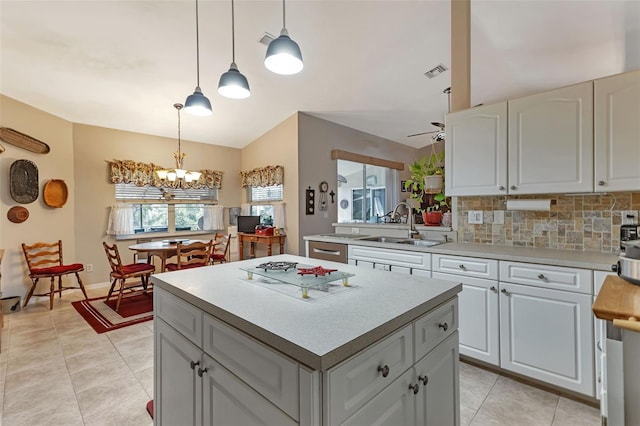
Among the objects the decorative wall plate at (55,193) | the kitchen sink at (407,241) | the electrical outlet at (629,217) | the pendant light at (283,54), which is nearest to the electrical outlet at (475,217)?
the kitchen sink at (407,241)

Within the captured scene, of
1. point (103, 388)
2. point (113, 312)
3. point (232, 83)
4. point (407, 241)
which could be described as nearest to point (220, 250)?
point (113, 312)

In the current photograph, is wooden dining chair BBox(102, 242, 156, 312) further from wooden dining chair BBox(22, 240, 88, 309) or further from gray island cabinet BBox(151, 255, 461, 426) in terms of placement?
gray island cabinet BBox(151, 255, 461, 426)

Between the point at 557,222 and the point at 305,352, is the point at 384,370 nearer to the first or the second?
the point at 305,352

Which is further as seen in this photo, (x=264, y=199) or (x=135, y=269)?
(x=264, y=199)

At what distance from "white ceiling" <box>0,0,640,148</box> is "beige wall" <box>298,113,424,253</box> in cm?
54

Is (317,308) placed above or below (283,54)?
below

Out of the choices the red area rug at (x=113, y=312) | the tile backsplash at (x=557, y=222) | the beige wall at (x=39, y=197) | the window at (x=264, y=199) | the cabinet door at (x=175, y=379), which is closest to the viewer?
the cabinet door at (x=175, y=379)

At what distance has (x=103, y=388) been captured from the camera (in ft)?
7.09

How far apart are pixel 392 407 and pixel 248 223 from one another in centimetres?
518

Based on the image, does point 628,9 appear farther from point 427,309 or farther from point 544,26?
point 427,309

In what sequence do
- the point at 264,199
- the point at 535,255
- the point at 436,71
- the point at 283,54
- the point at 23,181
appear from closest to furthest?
the point at 283,54 → the point at 535,255 → the point at 436,71 → the point at 23,181 → the point at 264,199

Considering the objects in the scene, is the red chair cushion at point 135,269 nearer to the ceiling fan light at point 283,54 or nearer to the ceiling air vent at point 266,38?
the ceiling air vent at point 266,38

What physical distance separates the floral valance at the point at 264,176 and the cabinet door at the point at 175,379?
397cm

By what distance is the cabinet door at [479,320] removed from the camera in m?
2.16
